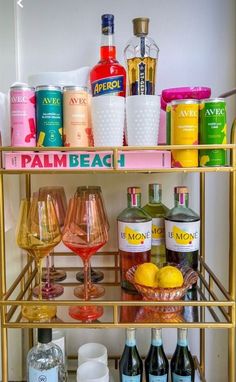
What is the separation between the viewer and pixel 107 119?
2.52ft

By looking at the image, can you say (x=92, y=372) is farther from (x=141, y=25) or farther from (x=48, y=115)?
(x=141, y=25)

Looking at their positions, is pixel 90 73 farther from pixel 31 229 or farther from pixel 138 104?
pixel 31 229

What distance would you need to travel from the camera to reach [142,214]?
3.02 ft

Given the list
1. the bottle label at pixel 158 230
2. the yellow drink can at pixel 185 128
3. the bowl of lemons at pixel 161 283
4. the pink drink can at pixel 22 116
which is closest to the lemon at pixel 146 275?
the bowl of lemons at pixel 161 283

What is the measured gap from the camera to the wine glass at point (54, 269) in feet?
3.00

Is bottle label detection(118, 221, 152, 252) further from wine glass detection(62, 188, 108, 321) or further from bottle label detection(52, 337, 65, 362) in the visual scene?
bottle label detection(52, 337, 65, 362)

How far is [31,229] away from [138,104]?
0.33m

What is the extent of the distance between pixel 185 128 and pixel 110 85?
7.3 inches

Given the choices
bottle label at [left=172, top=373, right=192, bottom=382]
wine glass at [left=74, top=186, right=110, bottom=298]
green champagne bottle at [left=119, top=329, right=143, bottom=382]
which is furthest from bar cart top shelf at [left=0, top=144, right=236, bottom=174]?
bottle label at [left=172, top=373, right=192, bottom=382]

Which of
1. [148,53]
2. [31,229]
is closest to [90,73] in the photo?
[148,53]

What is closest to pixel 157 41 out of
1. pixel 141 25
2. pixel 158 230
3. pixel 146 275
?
pixel 141 25

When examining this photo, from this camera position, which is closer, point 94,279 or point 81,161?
point 81,161

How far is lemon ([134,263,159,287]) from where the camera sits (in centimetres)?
81

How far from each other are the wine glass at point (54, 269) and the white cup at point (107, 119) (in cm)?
21
